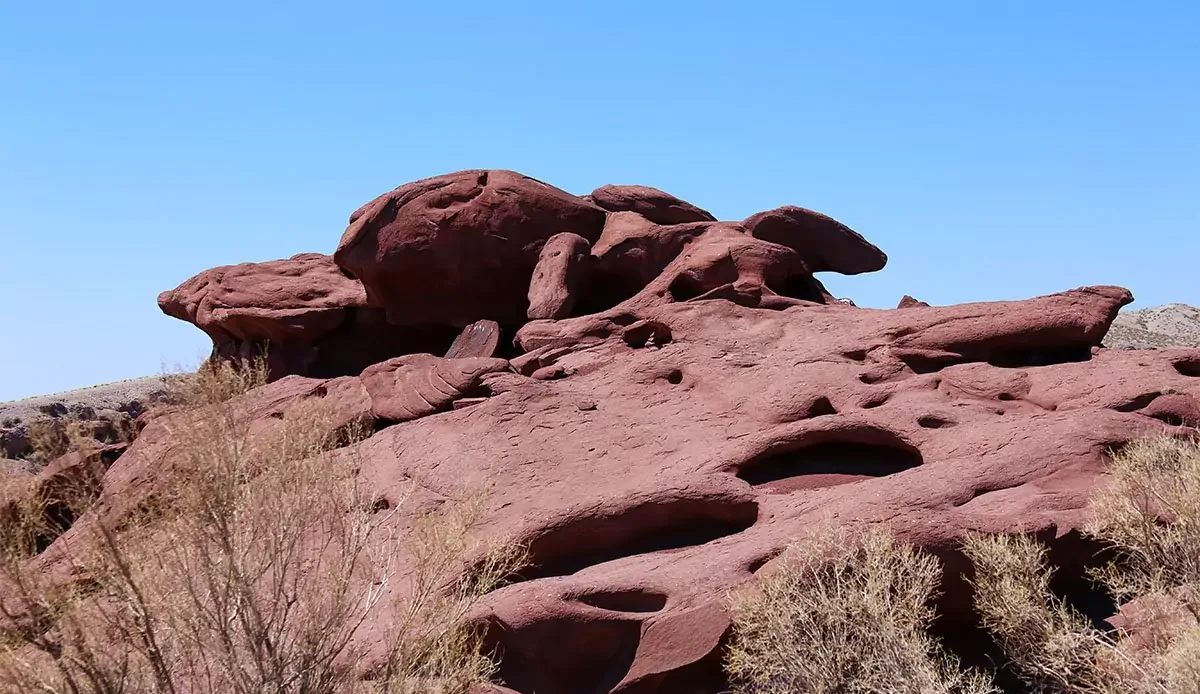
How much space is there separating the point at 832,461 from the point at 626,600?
3.37 metres

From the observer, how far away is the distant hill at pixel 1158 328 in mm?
33656

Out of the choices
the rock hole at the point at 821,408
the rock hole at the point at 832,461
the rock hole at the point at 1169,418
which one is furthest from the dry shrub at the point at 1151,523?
the rock hole at the point at 821,408

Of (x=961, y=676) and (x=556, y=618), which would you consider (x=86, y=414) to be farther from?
(x=961, y=676)

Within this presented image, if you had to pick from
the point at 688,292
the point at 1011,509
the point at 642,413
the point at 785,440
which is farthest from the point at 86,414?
the point at 1011,509

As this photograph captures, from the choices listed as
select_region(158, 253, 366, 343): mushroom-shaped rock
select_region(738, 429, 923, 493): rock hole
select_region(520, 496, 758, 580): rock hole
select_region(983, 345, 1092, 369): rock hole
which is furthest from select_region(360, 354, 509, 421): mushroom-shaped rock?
select_region(983, 345, 1092, 369): rock hole

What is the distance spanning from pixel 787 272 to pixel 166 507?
37.5 feet

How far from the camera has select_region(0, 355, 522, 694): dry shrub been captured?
8.16m

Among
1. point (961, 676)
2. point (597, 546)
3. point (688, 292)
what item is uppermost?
point (688, 292)

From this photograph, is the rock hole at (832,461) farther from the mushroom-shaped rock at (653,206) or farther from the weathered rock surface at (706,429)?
the mushroom-shaped rock at (653,206)

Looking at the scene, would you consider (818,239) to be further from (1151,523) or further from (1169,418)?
(1151,523)

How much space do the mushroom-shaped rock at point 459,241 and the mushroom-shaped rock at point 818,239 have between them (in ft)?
10.3

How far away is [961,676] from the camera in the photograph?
30.8 feet

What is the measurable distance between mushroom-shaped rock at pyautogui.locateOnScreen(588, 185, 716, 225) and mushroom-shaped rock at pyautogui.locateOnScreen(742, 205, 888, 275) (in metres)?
1.55

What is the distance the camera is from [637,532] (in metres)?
11.8
